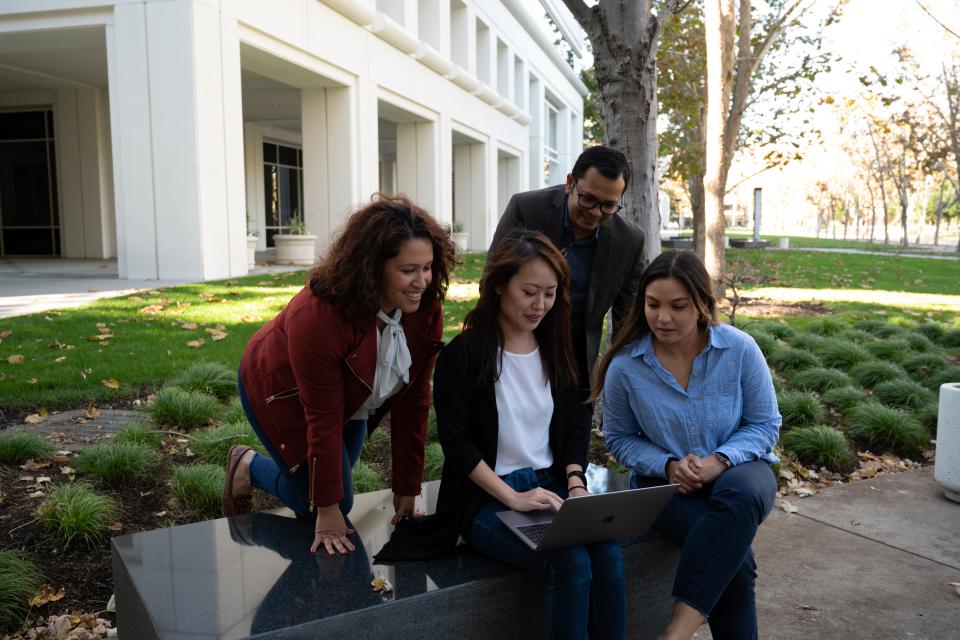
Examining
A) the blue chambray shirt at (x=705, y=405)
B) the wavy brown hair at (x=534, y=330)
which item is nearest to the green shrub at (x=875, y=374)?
the blue chambray shirt at (x=705, y=405)

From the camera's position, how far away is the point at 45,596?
3234mm

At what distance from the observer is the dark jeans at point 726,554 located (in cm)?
277

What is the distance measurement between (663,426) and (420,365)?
1007mm

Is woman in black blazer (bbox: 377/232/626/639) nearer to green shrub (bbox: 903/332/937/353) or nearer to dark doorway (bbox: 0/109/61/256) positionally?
green shrub (bbox: 903/332/937/353)

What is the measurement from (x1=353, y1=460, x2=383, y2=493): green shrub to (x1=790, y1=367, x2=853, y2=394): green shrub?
4.39 m

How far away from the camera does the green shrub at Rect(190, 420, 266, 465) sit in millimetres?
4754

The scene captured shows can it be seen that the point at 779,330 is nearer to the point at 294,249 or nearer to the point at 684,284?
the point at 684,284

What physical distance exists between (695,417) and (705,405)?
6 cm

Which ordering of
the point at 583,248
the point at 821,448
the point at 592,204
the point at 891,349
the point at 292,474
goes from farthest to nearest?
the point at 891,349 → the point at 821,448 → the point at 583,248 → the point at 592,204 → the point at 292,474

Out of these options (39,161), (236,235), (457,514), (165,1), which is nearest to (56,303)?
(236,235)

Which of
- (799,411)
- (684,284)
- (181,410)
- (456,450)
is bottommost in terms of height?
(799,411)

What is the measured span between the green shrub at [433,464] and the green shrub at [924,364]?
5333 millimetres

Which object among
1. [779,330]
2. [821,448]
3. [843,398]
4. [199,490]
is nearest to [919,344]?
[779,330]

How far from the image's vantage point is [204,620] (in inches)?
93.7
